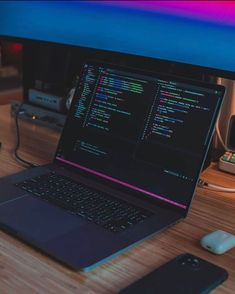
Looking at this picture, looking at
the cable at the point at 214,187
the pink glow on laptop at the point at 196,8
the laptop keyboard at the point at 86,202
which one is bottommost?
the laptop keyboard at the point at 86,202

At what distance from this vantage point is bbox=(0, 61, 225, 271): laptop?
800 mm

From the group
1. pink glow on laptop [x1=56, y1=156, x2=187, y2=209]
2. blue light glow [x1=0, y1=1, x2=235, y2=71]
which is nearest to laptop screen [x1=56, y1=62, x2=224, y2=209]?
pink glow on laptop [x1=56, y1=156, x2=187, y2=209]

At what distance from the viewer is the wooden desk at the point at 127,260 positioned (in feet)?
2.25

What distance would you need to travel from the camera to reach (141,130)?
3.14 feet

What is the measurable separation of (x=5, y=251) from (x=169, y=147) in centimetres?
35

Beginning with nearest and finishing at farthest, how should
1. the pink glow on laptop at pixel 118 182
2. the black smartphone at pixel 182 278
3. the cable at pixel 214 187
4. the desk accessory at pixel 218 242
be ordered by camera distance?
the black smartphone at pixel 182 278 → the desk accessory at pixel 218 242 → the pink glow on laptop at pixel 118 182 → the cable at pixel 214 187

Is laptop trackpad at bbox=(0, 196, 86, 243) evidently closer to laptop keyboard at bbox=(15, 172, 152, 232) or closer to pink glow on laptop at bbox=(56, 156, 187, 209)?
laptop keyboard at bbox=(15, 172, 152, 232)

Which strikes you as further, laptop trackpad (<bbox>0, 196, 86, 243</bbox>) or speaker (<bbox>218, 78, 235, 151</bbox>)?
speaker (<bbox>218, 78, 235, 151</bbox>)

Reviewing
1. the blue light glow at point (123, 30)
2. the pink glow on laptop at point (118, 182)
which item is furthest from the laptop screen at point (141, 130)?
the blue light glow at point (123, 30)

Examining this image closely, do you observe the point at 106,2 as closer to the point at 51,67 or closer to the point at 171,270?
the point at 51,67

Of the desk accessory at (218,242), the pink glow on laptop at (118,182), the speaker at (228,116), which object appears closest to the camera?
the desk accessory at (218,242)

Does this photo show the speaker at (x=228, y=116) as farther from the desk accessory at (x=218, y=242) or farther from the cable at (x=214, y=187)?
the desk accessory at (x=218, y=242)

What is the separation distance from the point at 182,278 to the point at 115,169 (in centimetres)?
33

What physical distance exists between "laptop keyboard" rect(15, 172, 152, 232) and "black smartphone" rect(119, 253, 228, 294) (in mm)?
125
